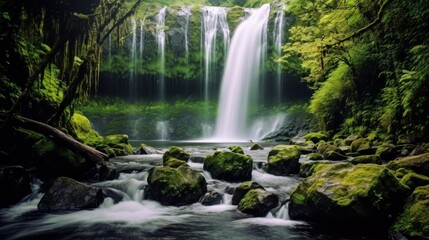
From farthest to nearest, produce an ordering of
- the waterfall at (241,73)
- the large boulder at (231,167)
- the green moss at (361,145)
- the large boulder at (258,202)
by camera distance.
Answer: the waterfall at (241,73)
the green moss at (361,145)
the large boulder at (231,167)
the large boulder at (258,202)

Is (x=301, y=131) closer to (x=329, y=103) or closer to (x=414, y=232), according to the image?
(x=329, y=103)

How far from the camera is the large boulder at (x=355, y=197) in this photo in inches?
196

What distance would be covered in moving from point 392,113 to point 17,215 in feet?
37.0

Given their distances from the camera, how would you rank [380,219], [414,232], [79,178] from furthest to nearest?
[79,178] → [380,219] → [414,232]

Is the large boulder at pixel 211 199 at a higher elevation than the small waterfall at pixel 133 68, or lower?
lower

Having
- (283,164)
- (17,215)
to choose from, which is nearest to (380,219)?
(283,164)

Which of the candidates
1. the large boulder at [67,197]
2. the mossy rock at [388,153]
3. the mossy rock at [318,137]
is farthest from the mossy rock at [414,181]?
the mossy rock at [318,137]

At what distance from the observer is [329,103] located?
17.0 meters

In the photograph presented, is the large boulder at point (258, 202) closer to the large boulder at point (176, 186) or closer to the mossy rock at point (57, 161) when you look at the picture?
the large boulder at point (176, 186)

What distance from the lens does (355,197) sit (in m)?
5.01

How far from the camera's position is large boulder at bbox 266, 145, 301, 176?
9.00 metres

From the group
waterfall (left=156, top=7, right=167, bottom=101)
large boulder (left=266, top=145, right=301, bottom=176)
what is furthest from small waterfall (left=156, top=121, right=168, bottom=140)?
large boulder (left=266, top=145, right=301, bottom=176)

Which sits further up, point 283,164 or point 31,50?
point 31,50

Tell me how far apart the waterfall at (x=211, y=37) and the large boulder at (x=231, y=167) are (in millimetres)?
23554
